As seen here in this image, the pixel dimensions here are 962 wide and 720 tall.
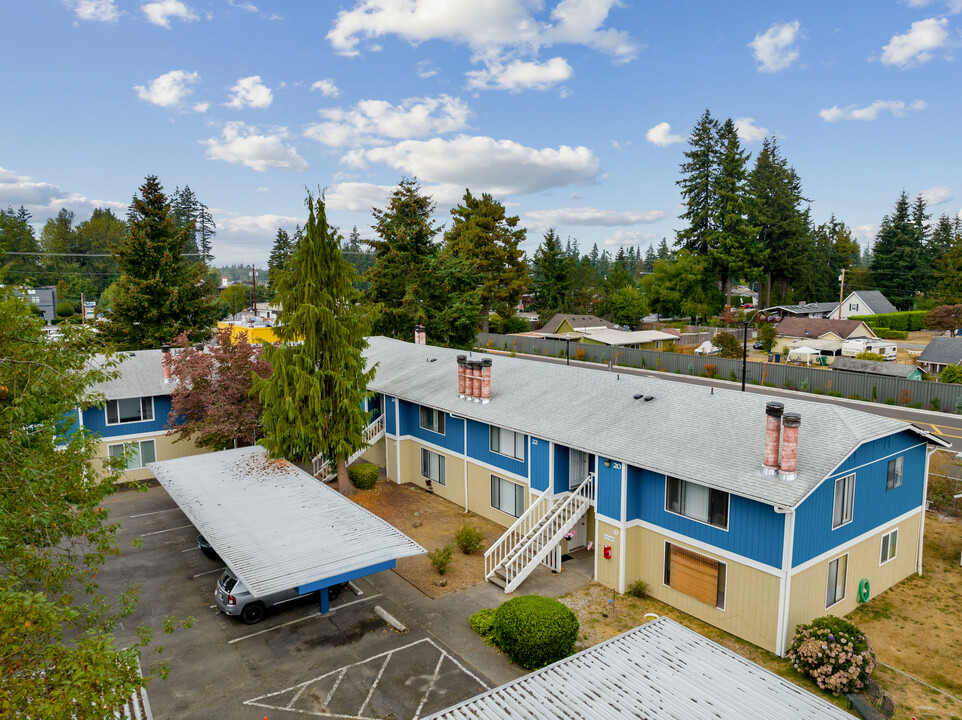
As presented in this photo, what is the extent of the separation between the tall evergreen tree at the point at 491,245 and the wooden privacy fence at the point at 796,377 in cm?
1049

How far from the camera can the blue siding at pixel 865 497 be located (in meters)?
16.2

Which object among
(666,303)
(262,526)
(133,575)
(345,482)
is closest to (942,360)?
(666,303)

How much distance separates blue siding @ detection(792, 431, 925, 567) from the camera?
16203mm

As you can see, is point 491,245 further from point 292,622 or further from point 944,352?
point 292,622

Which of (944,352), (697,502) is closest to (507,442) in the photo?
(697,502)

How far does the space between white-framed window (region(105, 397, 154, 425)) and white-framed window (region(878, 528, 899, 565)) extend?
33143 mm

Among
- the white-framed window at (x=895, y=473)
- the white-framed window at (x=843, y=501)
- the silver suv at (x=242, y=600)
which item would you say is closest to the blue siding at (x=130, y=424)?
the silver suv at (x=242, y=600)

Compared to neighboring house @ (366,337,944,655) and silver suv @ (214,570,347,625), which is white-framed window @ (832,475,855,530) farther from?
silver suv @ (214,570,347,625)

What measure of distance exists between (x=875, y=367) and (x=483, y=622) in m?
45.4

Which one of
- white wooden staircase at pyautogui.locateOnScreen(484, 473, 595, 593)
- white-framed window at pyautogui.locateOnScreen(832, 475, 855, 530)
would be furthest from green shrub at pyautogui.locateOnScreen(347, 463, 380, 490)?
white-framed window at pyautogui.locateOnScreen(832, 475, 855, 530)

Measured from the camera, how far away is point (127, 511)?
1099 inches

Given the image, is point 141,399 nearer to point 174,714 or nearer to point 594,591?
point 174,714

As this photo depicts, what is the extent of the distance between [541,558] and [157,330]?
4493 centimetres

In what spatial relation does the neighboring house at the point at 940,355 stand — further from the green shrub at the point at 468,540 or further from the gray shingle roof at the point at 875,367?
the green shrub at the point at 468,540
